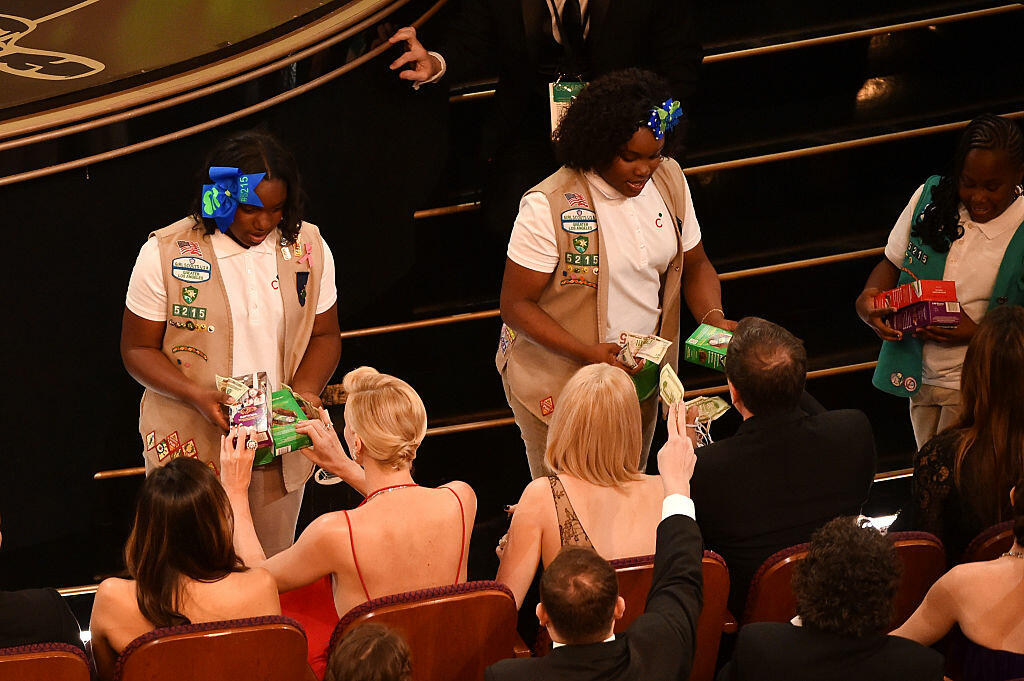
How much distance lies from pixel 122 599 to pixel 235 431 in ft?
2.34

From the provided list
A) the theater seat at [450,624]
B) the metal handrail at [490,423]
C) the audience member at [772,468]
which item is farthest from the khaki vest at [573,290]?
the theater seat at [450,624]

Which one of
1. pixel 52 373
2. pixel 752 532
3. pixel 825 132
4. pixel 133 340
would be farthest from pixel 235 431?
pixel 825 132

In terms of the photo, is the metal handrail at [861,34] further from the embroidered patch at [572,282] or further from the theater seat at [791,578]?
the theater seat at [791,578]

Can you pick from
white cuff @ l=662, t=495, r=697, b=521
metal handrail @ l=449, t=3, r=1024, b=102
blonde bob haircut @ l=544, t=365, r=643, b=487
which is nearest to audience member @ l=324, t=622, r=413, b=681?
white cuff @ l=662, t=495, r=697, b=521

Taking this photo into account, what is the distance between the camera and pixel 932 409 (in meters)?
4.29

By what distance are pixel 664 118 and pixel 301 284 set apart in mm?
1240

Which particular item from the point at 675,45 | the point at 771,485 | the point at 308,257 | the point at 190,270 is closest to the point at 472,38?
the point at 675,45

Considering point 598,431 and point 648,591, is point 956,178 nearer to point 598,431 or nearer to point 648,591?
point 598,431

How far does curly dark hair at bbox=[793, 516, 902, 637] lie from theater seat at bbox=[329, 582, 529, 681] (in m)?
0.70

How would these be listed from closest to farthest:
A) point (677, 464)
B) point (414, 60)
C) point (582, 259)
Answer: point (677, 464), point (582, 259), point (414, 60)

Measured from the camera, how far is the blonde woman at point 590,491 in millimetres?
3076

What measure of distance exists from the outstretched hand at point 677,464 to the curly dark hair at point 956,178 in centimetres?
167

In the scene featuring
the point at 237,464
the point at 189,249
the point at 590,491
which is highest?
the point at 189,249

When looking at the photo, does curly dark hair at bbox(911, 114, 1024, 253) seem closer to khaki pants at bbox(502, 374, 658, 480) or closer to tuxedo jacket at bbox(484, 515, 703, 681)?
khaki pants at bbox(502, 374, 658, 480)
